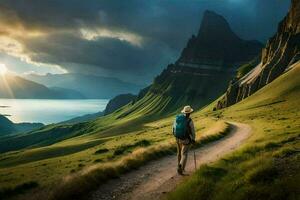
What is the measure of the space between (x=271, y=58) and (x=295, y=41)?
541 inches

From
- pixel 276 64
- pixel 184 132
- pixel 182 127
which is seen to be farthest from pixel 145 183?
pixel 276 64

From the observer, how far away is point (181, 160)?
70.8 feet

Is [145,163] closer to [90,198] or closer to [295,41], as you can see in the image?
[90,198]

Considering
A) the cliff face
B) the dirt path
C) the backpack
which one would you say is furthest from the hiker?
the cliff face

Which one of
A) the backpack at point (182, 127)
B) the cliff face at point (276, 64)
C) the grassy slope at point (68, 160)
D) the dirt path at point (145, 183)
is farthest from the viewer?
the cliff face at point (276, 64)

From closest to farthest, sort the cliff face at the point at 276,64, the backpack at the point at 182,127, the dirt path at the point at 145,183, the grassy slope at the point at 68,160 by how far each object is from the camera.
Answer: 1. the dirt path at the point at 145,183
2. the backpack at the point at 182,127
3. the grassy slope at the point at 68,160
4. the cliff face at the point at 276,64

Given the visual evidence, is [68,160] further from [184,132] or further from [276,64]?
[276,64]

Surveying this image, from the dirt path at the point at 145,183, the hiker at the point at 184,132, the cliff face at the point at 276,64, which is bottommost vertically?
the dirt path at the point at 145,183

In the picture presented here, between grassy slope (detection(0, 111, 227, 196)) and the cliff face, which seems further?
the cliff face

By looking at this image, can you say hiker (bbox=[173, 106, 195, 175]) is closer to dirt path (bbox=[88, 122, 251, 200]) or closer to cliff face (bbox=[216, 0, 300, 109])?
dirt path (bbox=[88, 122, 251, 200])

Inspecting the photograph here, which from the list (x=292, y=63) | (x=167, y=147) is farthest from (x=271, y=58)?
(x=167, y=147)

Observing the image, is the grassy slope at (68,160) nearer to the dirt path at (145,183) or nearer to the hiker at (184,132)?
the dirt path at (145,183)

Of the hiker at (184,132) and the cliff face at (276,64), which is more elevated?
the cliff face at (276,64)

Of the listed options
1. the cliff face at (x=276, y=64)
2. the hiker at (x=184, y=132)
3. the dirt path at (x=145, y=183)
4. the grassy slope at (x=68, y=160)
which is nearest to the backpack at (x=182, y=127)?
the hiker at (x=184, y=132)
